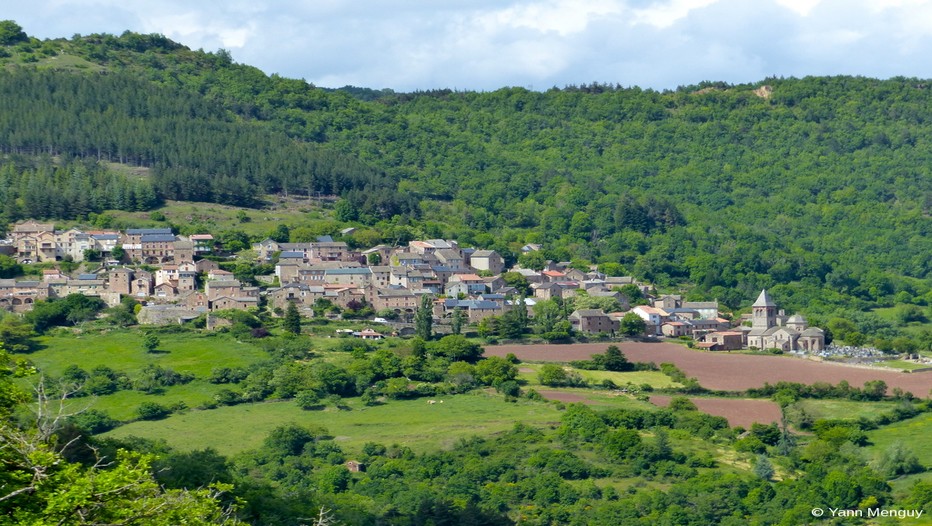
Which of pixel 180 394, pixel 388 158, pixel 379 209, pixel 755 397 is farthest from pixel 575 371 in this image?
pixel 388 158

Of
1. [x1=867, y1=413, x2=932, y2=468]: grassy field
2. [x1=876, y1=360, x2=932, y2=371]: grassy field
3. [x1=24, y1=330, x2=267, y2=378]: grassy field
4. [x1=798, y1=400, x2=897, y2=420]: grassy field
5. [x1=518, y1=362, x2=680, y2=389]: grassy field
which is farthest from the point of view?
[x1=876, y1=360, x2=932, y2=371]: grassy field

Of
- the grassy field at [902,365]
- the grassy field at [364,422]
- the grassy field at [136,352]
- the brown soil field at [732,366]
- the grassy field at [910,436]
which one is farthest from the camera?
the grassy field at [902,365]

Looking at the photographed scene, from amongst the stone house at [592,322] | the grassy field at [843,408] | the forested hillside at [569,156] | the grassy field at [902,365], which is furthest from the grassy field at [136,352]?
the grassy field at [902,365]

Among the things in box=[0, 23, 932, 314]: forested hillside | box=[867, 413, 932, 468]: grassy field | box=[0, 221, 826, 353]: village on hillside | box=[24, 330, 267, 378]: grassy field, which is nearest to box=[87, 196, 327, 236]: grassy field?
box=[0, 23, 932, 314]: forested hillside

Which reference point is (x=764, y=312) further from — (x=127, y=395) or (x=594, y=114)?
(x=594, y=114)

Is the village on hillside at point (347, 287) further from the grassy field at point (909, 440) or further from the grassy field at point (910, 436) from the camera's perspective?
the grassy field at point (909, 440)

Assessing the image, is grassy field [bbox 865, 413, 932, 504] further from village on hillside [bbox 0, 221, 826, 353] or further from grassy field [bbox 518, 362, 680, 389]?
village on hillside [bbox 0, 221, 826, 353]

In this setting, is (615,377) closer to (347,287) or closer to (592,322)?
(592,322)
